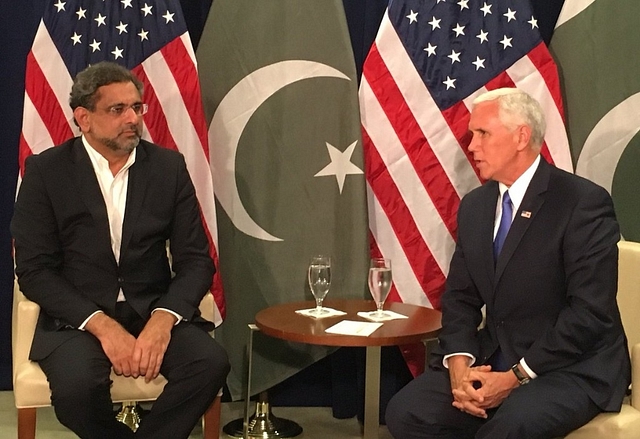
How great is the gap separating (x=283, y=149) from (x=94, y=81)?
91cm

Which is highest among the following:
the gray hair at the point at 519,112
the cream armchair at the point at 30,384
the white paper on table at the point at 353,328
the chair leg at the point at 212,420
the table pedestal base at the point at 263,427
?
the gray hair at the point at 519,112

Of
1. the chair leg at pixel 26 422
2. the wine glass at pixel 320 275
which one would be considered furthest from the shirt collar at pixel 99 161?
the chair leg at pixel 26 422

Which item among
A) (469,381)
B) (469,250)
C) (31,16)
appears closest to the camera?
(469,381)

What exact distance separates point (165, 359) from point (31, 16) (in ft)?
6.35

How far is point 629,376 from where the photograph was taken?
272 centimetres

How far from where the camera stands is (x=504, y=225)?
9.27 ft

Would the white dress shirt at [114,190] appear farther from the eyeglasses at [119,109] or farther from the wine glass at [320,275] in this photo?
the wine glass at [320,275]

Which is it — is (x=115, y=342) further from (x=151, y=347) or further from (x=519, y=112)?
(x=519, y=112)

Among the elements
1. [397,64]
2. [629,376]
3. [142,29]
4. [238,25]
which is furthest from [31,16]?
[629,376]

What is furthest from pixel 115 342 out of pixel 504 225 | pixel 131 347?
pixel 504 225

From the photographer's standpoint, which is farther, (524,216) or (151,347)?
(151,347)

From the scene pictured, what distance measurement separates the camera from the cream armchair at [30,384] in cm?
296

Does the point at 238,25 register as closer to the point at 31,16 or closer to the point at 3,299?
the point at 31,16

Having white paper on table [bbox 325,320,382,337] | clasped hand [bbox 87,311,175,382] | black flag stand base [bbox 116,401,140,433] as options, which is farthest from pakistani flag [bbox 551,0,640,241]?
black flag stand base [bbox 116,401,140,433]
